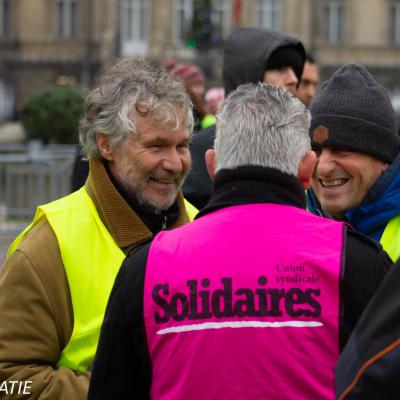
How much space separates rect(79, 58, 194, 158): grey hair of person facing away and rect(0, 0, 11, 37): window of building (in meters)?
44.1

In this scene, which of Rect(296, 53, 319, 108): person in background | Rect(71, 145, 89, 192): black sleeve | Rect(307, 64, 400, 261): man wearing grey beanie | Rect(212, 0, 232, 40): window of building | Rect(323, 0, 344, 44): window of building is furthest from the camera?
Rect(323, 0, 344, 44): window of building

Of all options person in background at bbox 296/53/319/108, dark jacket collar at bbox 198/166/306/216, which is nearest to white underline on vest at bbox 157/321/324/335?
dark jacket collar at bbox 198/166/306/216

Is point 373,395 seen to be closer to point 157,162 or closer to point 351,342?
point 351,342

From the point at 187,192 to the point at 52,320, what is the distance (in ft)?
6.44

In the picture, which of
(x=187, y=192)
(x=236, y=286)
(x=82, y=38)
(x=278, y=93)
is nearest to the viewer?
(x=236, y=286)

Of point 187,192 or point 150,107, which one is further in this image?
point 187,192

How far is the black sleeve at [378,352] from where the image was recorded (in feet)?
7.82

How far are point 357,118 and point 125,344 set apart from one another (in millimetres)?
1487

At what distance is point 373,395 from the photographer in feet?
7.89

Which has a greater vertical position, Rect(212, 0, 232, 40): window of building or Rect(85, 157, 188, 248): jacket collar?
Rect(85, 157, 188, 248): jacket collar

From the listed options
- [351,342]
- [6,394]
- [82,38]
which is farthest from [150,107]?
[82,38]

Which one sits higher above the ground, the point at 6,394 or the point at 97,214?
the point at 97,214

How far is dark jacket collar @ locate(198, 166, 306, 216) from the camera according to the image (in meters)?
3.07

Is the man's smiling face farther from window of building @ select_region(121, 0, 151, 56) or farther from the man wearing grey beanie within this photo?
window of building @ select_region(121, 0, 151, 56)
